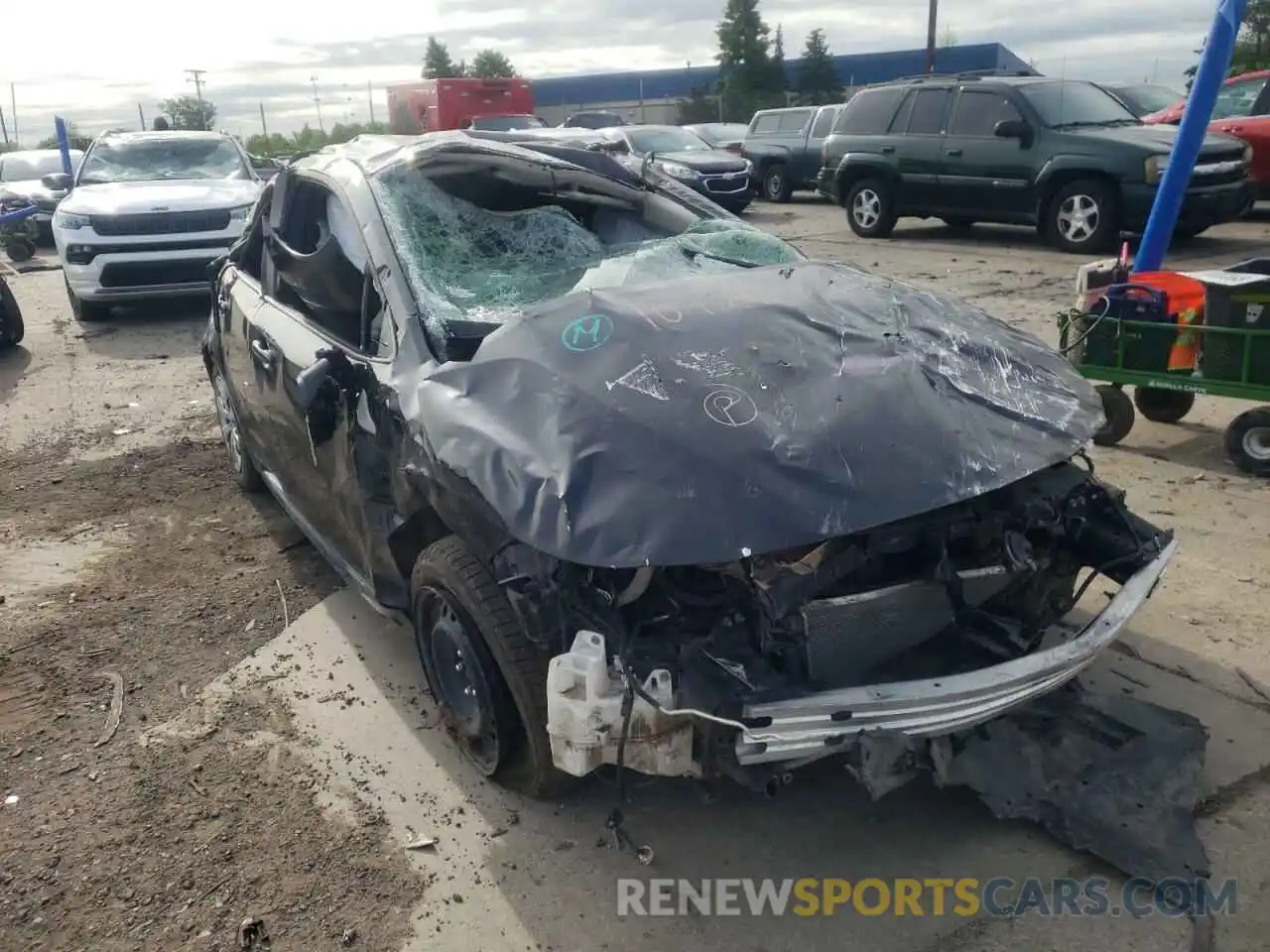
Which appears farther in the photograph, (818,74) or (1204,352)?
(818,74)

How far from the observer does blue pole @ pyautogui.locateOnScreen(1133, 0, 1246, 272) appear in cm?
671

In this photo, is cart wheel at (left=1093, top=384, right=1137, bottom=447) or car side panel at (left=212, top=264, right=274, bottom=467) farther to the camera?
cart wheel at (left=1093, top=384, right=1137, bottom=447)

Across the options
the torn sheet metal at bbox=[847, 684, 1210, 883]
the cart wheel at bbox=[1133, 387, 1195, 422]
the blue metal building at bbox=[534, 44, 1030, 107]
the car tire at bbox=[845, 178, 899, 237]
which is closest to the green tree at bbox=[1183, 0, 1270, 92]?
the blue metal building at bbox=[534, 44, 1030, 107]

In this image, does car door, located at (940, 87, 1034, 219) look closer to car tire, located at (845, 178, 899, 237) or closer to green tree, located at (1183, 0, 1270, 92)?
car tire, located at (845, 178, 899, 237)

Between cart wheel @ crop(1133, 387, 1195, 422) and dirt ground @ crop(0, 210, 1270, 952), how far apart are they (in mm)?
85

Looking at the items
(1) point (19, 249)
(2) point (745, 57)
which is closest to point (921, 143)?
(1) point (19, 249)

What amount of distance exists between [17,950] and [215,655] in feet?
5.02

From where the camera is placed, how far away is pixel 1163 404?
6.18 metres

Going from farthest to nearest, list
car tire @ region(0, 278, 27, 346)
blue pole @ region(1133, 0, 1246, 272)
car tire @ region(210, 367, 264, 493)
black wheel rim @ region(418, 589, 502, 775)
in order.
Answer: car tire @ region(0, 278, 27, 346) < blue pole @ region(1133, 0, 1246, 272) < car tire @ region(210, 367, 264, 493) < black wheel rim @ region(418, 589, 502, 775)

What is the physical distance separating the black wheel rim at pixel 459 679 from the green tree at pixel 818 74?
48.1 m

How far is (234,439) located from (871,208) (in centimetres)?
1064

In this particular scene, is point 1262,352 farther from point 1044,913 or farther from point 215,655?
point 215,655

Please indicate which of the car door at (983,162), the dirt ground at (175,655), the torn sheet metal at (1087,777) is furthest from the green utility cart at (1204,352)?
the car door at (983,162)

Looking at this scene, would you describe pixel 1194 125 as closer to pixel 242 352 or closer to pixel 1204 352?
pixel 1204 352
